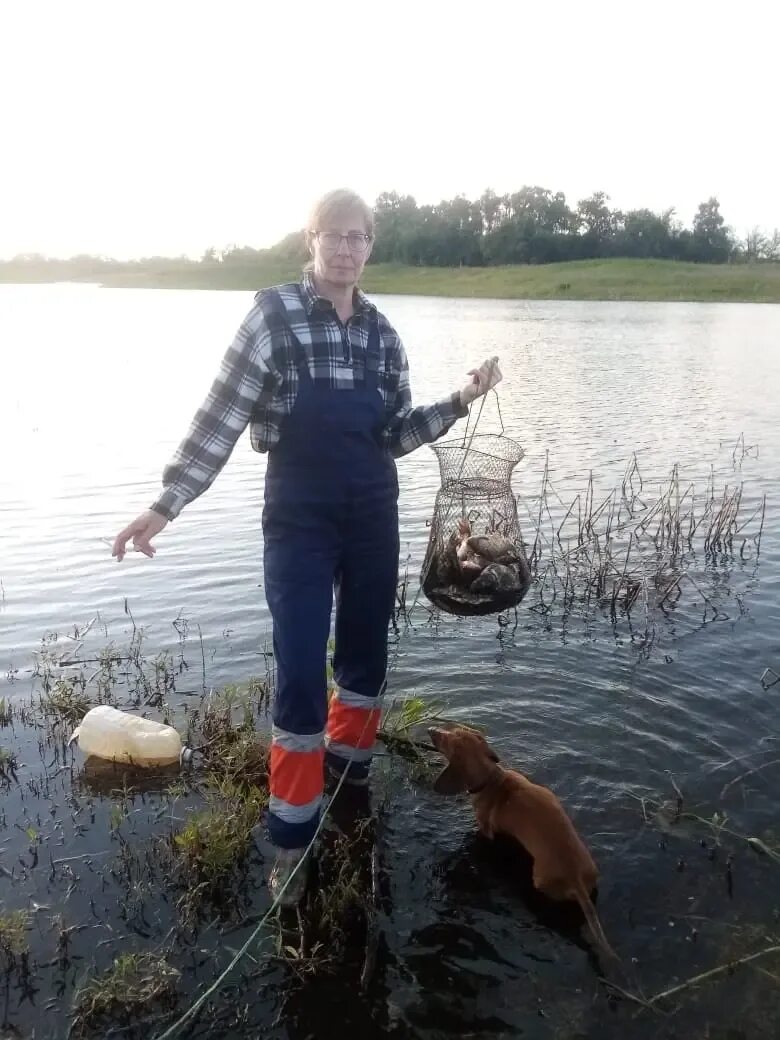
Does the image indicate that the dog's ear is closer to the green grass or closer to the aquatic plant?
the aquatic plant

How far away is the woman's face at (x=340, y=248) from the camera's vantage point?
12.9 feet

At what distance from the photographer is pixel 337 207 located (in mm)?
3916

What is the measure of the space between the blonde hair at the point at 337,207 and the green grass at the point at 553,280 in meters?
48.6

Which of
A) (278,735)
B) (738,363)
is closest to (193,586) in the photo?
(278,735)

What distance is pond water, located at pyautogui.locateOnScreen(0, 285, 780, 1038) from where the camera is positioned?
364 cm

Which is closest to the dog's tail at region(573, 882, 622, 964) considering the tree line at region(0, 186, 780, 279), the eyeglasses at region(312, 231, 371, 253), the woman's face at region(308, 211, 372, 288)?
the woman's face at region(308, 211, 372, 288)

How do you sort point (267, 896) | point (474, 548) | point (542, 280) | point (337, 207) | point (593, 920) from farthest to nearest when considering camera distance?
point (542, 280) → point (474, 548) → point (267, 896) → point (337, 207) → point (593, 920)

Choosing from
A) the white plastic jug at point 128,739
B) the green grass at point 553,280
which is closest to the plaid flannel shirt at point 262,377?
the white plastic jug at point 128,739

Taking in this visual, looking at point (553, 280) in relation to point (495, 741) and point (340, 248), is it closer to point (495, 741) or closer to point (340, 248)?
point (495, 741)

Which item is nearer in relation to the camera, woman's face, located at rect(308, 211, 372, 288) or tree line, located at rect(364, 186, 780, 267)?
woman's face, located at rect(308, 211, 372, 288)

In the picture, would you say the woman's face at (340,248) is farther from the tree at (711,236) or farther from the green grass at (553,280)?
the tree at (711,236)

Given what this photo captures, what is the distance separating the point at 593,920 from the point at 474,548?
2.37m

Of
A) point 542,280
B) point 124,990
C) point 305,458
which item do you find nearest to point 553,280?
point 542,280

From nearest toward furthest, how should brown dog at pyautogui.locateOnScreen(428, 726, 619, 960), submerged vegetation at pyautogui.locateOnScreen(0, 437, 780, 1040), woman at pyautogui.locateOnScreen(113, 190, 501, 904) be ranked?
1. submerged vegetation at pyautogui.locateOnScreen(0, 437, 780, 1040)
2. woman at pyautogui.locateOnScreen(113, 190, 501, 904)
3. brown dog at pyautogui.locateOnScreen(428, 726, 619, 960)
